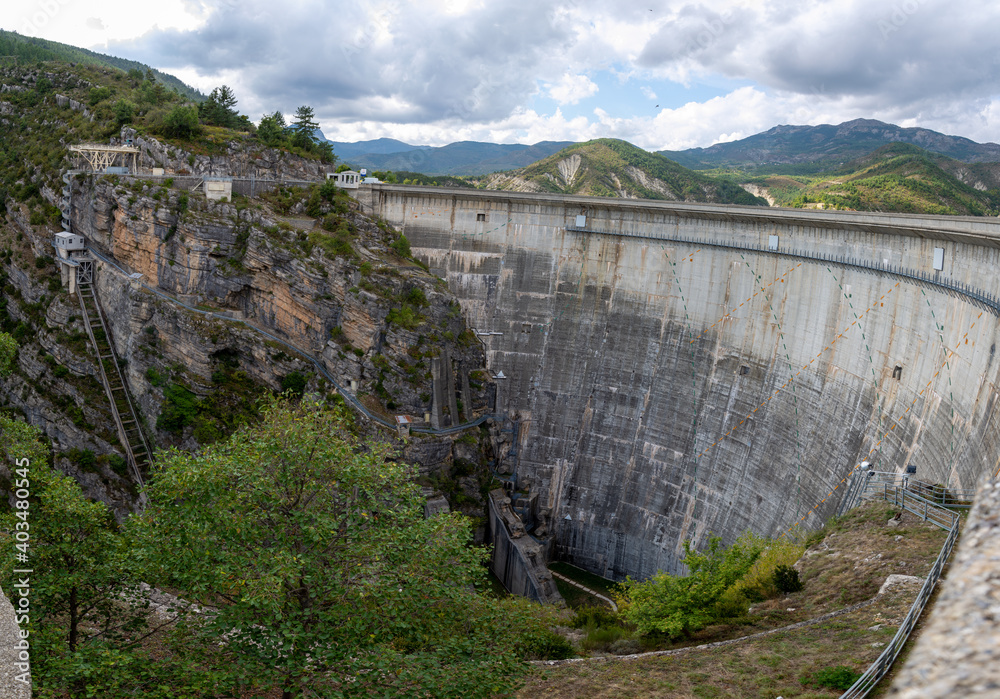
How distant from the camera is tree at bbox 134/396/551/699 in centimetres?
1134

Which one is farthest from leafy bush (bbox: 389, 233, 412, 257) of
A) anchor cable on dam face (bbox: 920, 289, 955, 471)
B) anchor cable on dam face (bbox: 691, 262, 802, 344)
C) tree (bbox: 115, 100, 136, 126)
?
anchor cable on dam face (bbox: 920, 289, 955, 471)

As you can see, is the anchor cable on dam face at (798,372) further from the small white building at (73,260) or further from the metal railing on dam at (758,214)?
the small white building at (73,260)

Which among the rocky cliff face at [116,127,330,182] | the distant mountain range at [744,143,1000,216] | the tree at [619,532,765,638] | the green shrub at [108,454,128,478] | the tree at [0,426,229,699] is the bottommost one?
the green shrub at [108,454,128,478]

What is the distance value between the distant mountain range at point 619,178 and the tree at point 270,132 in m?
61.9

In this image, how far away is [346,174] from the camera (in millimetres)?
43312

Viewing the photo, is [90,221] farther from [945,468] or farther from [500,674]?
[945,468]

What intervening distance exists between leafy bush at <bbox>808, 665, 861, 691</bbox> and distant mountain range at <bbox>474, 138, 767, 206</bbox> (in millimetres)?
97264

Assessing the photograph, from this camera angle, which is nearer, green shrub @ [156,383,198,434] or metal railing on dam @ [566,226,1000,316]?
metal railing on dam @ [566,226,1000,316]

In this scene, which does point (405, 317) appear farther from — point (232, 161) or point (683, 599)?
point (683, 599)

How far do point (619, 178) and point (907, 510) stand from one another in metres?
101

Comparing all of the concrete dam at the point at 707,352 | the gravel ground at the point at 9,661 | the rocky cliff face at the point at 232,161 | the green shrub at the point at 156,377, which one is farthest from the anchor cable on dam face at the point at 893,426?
the rocky cliff face at the point at 232,161

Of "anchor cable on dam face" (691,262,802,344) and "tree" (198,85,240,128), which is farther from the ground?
"tree" (198,85,240,128)

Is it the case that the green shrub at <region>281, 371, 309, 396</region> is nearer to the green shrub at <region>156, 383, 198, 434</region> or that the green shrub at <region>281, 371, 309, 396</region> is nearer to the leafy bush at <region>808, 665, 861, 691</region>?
the green shrub at <region>156, 383, 198, 434</region>

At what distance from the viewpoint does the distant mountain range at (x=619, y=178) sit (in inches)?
4387
